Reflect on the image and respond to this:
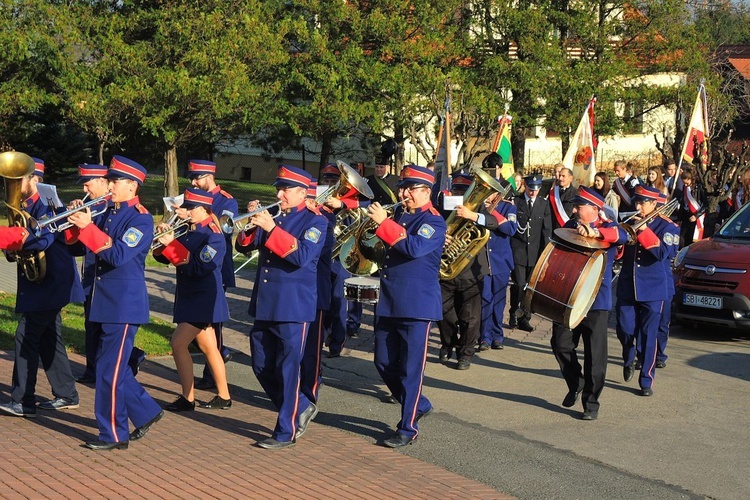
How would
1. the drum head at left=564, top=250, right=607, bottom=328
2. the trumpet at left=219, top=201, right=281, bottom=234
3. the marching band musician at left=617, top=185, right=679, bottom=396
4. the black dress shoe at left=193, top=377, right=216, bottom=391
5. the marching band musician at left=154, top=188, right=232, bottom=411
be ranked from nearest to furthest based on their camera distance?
the trumpet at left=219, top=201, right=281, bottom=234
the marching band musician at left=154, top=188, right=232, bottom=411
the drum head at left=564, top=250, right=607, bottom=328
the black dress shoe at left=193, top=377, right=216, bottom=391
the marching band musician at left=617, top=185, right=679, bottom=396

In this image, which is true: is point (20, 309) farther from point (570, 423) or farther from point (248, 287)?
point (248, 287)

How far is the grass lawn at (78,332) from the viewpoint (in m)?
10.7

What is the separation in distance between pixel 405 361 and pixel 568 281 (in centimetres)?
167

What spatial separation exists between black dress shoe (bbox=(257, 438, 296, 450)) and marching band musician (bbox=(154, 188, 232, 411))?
1.17m

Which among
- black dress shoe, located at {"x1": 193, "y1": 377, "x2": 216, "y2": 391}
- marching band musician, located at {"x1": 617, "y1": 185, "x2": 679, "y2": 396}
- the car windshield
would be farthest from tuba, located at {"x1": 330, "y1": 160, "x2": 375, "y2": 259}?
the car windshield

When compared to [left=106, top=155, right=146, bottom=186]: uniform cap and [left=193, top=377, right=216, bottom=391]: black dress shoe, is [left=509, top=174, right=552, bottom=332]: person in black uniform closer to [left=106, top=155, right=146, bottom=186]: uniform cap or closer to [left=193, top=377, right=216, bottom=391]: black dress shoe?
[left=193, top=377, right=216, bottom=391]: black dress shoe

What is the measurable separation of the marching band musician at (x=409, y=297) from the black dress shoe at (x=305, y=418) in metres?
0.58

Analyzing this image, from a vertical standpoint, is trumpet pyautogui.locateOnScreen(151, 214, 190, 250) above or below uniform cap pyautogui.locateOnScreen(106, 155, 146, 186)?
below

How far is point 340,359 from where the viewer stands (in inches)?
426

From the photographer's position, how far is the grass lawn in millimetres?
10719

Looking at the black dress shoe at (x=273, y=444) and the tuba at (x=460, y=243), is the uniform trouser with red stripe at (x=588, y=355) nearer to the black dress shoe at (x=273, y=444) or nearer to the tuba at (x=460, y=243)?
the tuba at (x=460, y=243)

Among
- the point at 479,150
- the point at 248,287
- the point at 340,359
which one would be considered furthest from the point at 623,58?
the point at 340,359

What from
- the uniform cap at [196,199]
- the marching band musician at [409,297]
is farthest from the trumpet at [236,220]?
the marching band musician at [409,297]

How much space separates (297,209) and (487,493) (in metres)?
2.36
